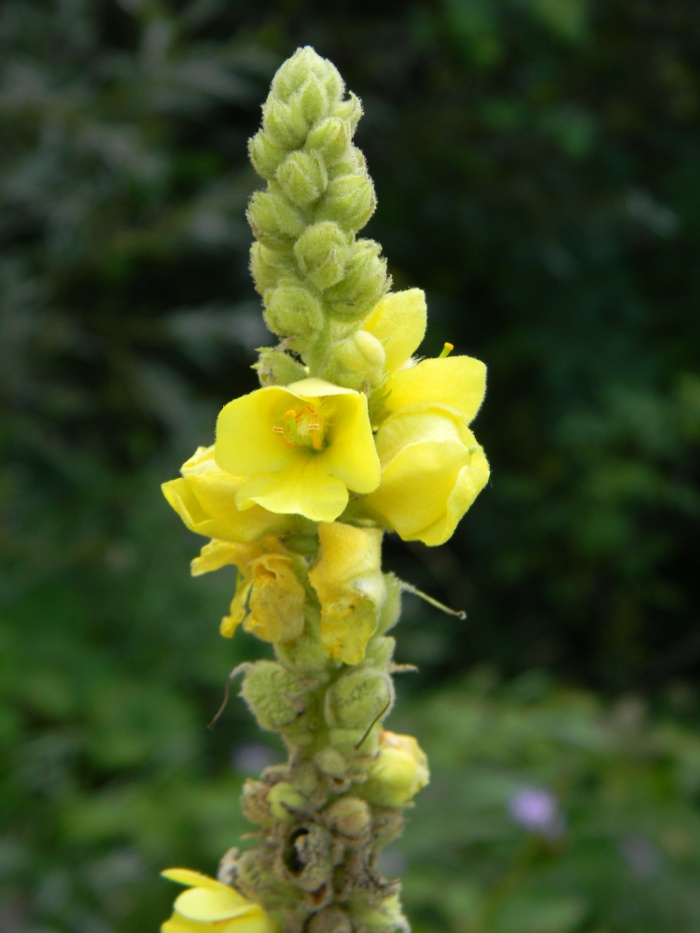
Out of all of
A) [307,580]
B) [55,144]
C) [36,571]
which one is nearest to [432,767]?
[36,571]

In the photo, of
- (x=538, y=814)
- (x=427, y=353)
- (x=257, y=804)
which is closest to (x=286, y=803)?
(x=257, y=804)

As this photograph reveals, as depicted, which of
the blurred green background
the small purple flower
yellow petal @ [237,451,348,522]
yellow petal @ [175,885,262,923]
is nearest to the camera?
yellow petal @ [237,451,348,522]

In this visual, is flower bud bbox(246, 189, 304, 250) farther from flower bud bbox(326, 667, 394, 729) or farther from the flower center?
flower bud bbox(326, 667, 394, 729)

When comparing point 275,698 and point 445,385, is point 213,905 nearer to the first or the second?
point 275,698

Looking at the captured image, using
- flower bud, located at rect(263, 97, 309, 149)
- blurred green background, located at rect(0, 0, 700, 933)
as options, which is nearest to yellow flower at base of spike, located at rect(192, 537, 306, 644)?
→ flower bud, located at rect(263, 97, 309, 149)

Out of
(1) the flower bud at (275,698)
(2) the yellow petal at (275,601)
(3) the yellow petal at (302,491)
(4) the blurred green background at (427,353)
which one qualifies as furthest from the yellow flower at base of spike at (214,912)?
(4) the blurred green background at (427,353)

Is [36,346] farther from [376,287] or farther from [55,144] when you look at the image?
[376,287]

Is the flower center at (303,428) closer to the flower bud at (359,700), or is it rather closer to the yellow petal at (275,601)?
the yellow petal at (275,601)
